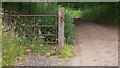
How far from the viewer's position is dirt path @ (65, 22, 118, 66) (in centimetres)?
1080

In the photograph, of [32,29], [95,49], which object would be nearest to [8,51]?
[32,29]

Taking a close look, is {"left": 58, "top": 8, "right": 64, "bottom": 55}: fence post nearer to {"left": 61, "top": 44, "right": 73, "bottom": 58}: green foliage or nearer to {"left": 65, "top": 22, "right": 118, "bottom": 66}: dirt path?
{"left": 61, "top": 44, "right": 73, "bottom": 58}: green foliage

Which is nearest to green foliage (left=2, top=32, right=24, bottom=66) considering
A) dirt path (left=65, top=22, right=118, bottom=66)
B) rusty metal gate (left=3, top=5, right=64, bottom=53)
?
rusty metal gate (left=3, top=5, right=64, bottom=53)

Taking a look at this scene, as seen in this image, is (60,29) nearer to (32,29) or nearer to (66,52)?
(66,52)

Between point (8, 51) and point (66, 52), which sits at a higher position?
point (8, 51)

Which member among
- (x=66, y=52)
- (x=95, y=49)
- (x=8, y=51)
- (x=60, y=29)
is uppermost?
(x=60, y=29)

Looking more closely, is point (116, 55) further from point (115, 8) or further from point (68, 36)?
point (115, 8)

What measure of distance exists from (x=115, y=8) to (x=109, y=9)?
1.00 m

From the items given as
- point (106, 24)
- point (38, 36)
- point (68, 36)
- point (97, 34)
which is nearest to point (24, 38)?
point (38, 36)

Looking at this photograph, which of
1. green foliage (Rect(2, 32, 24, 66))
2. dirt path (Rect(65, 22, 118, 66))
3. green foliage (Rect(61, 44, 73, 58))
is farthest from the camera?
green foliage (Rect(61, 44, 73, 58))

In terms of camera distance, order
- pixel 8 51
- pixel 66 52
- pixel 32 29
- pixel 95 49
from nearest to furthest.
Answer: pixel 8 51
pixel 66 52
pixel 32 29
pixel 95 49

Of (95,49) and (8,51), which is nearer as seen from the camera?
(8,51)

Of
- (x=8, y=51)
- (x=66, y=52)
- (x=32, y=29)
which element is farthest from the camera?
(x=32, y=29)

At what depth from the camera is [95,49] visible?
13.2 metres
